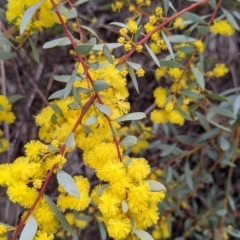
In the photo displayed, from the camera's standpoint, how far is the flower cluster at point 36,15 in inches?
49.8

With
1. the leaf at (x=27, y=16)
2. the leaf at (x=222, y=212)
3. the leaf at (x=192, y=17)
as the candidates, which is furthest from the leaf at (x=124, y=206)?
the leaf at (x=222, y=212)

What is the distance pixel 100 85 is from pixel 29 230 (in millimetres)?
369

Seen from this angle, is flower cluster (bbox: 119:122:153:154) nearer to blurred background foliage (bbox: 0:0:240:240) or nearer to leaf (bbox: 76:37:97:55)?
blurred background foliage (bbox: 0:0:240:240)

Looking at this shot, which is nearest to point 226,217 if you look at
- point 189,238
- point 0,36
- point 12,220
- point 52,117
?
point 189,238

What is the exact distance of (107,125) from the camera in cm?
117

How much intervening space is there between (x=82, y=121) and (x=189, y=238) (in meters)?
1.26

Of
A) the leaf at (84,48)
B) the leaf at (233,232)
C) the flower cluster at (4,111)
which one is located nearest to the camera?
the leaf at (84,48)

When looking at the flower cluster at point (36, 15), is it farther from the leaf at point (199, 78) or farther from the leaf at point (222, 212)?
the leaf at point (222, 212)

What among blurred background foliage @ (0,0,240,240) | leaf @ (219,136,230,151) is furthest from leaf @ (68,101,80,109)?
leaf @ (219,136,230,151)

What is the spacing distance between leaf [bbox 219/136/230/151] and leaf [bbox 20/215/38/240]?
0.93 m

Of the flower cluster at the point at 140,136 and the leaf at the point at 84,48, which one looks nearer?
the leaf at the point at 84,48

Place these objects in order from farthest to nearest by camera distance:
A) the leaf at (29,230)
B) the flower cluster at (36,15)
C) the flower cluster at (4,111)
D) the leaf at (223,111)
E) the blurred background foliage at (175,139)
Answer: the blurred background foliage at (175,139) → the leaf at (223,111) → the flower cluster at (4,111) → the flower cluster at (36,15) → the leaf at (29,230)

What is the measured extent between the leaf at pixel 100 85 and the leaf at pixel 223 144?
2.66 feet

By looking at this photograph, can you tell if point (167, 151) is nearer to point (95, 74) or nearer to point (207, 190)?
point (207, 190)
